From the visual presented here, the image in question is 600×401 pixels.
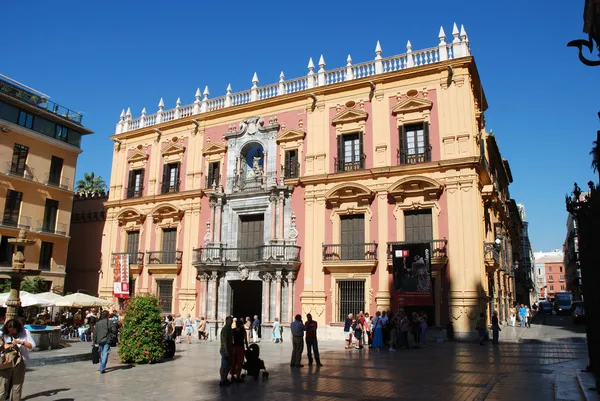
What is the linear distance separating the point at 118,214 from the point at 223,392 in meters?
23.5

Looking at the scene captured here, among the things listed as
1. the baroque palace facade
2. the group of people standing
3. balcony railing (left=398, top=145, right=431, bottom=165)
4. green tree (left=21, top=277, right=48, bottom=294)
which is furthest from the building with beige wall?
balcony railing (left=398, top=145, right=431, bottom=165)

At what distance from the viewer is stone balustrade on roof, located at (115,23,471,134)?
22.1 m

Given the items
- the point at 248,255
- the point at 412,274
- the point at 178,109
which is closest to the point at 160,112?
the point at 178,109

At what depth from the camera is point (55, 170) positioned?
107ft

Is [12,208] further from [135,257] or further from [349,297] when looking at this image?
[349,297]

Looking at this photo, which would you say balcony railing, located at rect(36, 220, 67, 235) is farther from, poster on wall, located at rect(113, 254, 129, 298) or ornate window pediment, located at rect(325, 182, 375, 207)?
ornate window pediment, located at rect(325, 182, 375, 207)

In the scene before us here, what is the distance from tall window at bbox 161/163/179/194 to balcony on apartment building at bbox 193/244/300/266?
16.2 feet

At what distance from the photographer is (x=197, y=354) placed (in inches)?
666

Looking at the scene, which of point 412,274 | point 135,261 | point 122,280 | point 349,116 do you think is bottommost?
point 122,280

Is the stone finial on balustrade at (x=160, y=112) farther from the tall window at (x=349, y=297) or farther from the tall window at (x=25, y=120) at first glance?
the tall window at (x=349, y=297)

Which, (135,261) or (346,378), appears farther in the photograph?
(135,261)

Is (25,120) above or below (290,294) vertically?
above

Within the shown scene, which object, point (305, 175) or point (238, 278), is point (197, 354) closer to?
point (238, 278)

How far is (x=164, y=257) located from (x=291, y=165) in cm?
949
